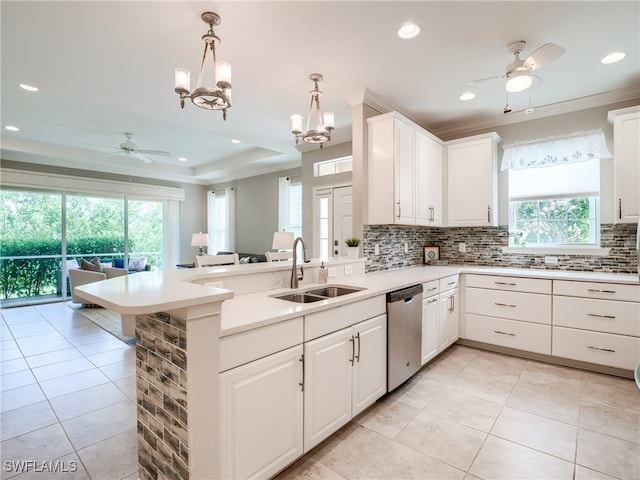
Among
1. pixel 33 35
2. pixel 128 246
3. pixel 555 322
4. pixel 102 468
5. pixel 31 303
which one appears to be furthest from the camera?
pixel 128 246

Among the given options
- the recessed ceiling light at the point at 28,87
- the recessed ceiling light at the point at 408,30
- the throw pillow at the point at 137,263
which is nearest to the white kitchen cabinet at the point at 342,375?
the recessed ceiling light at the point at 408,30

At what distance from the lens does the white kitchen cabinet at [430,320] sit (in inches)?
116

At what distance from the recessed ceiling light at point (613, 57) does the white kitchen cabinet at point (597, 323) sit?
1968mm

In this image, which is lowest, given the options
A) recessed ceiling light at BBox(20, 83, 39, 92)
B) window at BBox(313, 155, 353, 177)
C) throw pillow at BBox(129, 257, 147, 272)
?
throw pillow at BBox(129, 257, 147, 272)

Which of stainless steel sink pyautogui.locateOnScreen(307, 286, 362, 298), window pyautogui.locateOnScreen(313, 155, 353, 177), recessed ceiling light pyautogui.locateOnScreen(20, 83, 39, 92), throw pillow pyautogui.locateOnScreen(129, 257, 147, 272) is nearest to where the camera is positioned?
stainless steel sink pyautogui.locateOnScreen(307, 286, 362, 298)

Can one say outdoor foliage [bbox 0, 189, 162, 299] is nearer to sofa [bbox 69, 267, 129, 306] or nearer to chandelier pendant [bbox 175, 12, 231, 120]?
sofa [bbox 69, 267, 129, 306]

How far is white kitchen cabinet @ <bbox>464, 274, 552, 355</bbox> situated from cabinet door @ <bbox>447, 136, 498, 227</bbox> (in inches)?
31.2

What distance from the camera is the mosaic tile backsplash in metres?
3.33

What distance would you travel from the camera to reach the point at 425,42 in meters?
2.48

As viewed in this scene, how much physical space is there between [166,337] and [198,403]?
0.31 metres

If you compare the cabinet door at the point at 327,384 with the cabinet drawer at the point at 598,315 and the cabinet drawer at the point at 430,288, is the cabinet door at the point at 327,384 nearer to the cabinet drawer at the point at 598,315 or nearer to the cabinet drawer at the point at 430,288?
the cabinet drawer at the point at 430,288

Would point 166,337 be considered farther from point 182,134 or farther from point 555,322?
point 182,134

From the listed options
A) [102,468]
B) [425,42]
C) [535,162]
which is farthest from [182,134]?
[535,162]

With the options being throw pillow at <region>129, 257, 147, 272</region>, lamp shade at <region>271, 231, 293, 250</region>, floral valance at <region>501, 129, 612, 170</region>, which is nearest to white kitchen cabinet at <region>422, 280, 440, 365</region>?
lamp shade at <region>271, 231, 293, 250</region>
